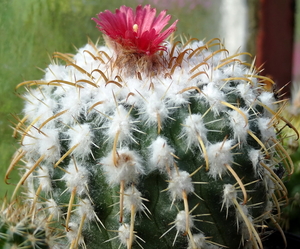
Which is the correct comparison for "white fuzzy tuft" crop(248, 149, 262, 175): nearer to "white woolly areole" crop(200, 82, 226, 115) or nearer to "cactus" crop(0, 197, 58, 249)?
"white woolly areole" crop(200, 82, 226, 115)

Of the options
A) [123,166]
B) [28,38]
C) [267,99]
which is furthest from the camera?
[28,38]

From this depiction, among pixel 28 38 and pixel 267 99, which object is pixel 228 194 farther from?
pixel 28 38

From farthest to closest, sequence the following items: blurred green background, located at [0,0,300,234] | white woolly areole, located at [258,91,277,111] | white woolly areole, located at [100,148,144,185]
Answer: blurred green background, located at [0,0,300,234]
white woolly areole, located at [258,91,277,111]
white woolly areole, located at [100,148,144,185]

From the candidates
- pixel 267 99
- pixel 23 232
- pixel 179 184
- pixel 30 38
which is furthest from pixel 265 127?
pixel 30 38

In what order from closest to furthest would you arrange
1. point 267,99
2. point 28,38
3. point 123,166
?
1. point 123,166
2. point 267,99
3. point 28,38

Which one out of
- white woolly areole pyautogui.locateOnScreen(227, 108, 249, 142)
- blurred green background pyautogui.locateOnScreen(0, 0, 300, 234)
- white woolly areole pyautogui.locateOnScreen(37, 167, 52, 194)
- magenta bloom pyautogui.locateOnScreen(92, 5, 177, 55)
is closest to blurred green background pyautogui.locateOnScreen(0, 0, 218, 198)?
blurred green background pyautogui.locateOnScreen(0, 0, 300, 234)
